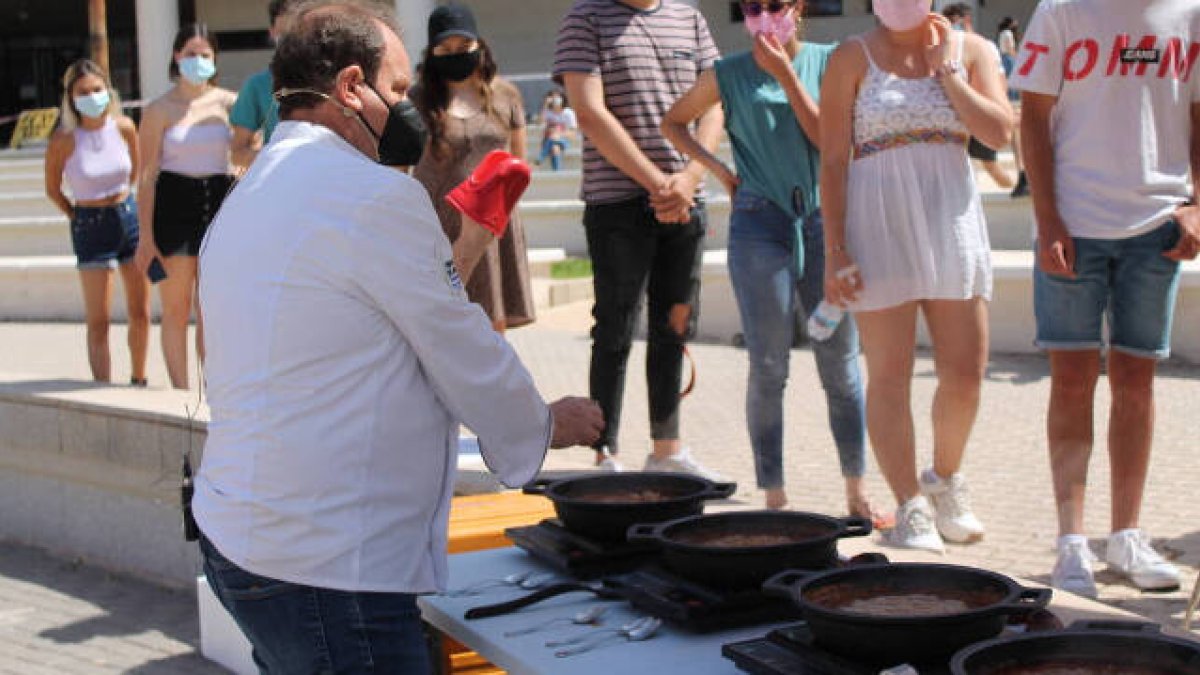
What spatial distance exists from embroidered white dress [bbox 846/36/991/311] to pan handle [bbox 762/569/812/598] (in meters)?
2.45

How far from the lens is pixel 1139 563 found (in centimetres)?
456

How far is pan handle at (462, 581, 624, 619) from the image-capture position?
2670mm

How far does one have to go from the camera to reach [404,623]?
2521 mm

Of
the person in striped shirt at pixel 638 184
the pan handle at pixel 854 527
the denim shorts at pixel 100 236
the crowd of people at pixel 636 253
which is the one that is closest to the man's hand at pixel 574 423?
the crowd of people at pixel 636 253

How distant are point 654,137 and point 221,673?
7.77 ft

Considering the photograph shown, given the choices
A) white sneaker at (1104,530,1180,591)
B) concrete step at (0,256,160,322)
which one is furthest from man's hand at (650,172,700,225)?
concrete step at (0,256,160,322)

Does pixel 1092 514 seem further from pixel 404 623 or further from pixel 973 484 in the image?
pixel 404 623

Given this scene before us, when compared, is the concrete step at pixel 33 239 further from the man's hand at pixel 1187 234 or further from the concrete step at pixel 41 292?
the man's hand at pixel 1187 234

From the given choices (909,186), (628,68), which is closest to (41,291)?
(628,68)

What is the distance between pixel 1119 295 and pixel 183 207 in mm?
4343

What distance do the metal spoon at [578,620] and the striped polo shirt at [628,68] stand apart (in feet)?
10.3

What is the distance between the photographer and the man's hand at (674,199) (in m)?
5.49

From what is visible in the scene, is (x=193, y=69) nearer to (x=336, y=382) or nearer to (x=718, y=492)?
(x=718, y=492)

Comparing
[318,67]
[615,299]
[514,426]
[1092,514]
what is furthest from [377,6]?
[1092,514]
